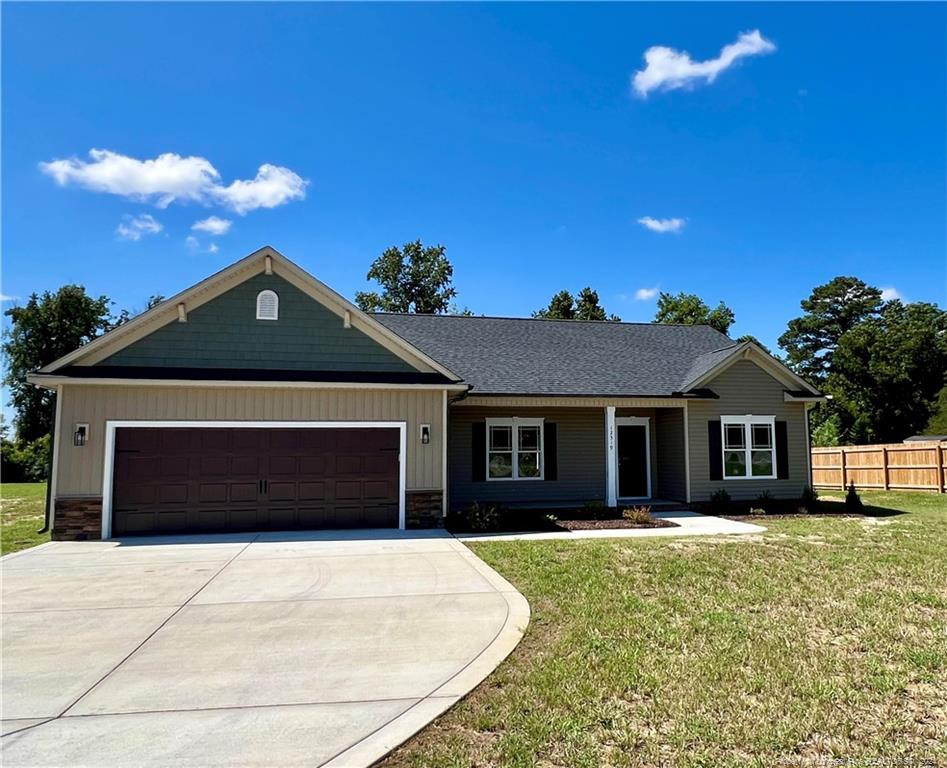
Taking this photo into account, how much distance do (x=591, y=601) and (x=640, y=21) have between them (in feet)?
37.5

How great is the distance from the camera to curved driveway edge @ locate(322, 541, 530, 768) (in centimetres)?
337

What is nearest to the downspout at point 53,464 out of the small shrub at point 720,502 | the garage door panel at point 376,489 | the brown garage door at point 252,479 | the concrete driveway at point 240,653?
the brown garage door at point 252,479

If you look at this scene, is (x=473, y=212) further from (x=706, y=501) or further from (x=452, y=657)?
(x=452, y=657)

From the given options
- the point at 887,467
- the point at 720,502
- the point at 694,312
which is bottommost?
the point at 720,502

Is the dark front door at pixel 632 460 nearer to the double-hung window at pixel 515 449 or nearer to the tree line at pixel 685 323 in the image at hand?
the double-hung window at pixel 515 449

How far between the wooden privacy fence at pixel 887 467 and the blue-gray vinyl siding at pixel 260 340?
54.9 feet

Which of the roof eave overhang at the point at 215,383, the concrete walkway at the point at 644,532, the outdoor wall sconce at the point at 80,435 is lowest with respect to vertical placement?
the concrete walkway at the point at 644,532

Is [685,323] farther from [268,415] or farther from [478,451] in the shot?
[268,415]

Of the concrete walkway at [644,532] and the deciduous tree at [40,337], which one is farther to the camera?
the deciduous tree at [40,337]

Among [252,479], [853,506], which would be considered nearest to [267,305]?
[252,479]

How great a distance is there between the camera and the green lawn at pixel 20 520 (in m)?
11.1

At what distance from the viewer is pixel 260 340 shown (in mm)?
12430

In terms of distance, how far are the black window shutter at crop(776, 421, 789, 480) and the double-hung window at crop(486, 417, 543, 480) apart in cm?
641

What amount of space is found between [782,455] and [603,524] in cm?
661
